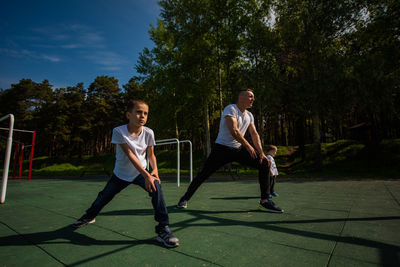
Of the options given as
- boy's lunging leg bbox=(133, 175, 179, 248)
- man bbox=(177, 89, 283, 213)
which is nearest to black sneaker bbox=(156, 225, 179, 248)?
boy's lunging leg bbox=(133, 175, 179, 248)

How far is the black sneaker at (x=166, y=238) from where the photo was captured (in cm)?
220

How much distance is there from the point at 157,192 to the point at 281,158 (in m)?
21.9

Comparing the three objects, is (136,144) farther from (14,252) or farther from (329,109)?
(329,109)

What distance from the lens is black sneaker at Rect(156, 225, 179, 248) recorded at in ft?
7.21

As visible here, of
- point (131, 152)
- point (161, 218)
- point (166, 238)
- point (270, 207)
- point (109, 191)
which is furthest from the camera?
point (270, 207)

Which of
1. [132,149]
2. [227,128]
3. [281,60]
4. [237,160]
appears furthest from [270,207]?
[281,60]

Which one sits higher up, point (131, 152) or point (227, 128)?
point (227, 128)

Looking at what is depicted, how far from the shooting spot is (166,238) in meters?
2.24

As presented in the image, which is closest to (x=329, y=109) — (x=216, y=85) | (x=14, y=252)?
(x=216, y=85)

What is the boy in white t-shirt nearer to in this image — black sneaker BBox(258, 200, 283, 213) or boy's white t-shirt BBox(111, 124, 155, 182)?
boy's white t-shirt BBox(111, 124, 155, 182)

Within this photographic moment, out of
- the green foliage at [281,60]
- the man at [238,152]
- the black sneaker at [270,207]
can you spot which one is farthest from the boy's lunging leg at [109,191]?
the green foliage at [281,60]

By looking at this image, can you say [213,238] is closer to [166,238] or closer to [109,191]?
[166,238]

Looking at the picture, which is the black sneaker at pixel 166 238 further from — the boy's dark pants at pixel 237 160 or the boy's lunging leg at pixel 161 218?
the boy's dark pants at pixel 237 160

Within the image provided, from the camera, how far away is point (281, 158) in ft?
73.5
